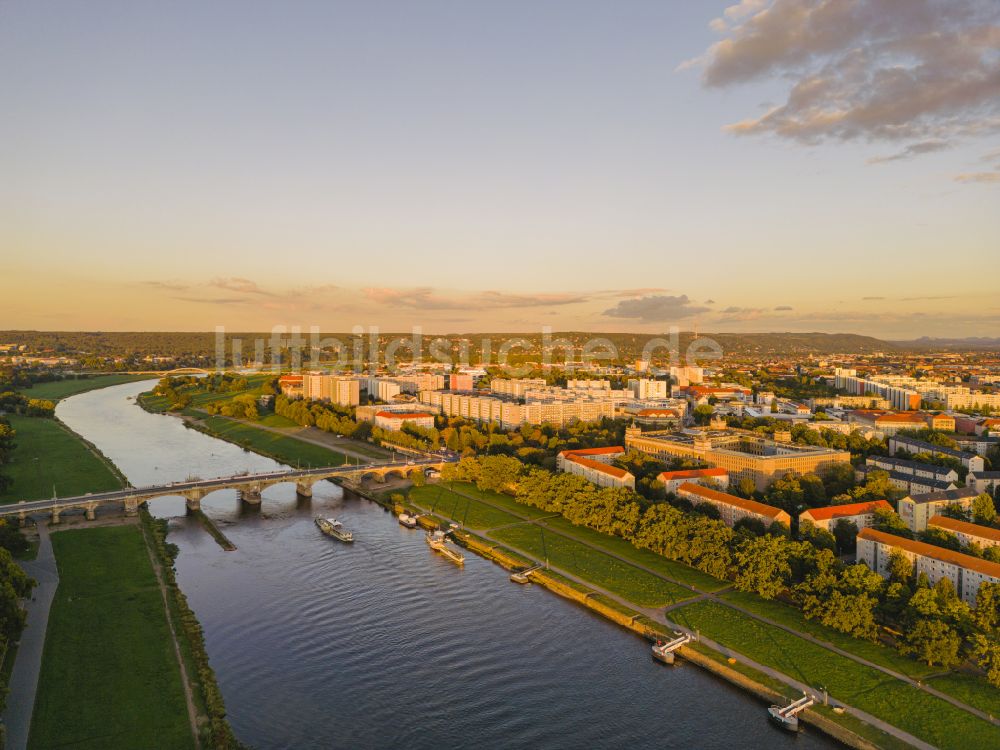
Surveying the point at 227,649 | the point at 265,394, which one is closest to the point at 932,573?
the point at 227,649

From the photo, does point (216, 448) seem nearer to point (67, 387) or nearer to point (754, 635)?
point (754, 635)

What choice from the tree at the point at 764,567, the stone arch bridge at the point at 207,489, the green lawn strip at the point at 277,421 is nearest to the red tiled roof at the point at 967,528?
the tree at the point at 764,567

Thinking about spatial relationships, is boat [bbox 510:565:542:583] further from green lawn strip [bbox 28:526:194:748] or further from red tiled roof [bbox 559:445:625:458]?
red tiled roof [bbox 559:445:625:458]

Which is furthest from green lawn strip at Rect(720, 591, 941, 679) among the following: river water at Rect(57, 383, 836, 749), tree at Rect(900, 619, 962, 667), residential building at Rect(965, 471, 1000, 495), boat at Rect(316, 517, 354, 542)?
residential building at Rect(965, 471, 1000, 495)

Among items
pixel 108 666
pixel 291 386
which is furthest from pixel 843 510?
pixel 291 386

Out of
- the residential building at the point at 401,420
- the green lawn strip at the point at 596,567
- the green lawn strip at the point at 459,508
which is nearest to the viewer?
the green lawn strip at the point at 596,567

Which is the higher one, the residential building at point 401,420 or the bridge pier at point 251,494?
the residential building at point 401,420

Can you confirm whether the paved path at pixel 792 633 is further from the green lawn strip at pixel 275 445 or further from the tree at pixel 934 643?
the green lawn strip at pixel 275 445

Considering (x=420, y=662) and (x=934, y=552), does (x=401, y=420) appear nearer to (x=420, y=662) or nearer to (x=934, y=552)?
(x=420, y=662)
